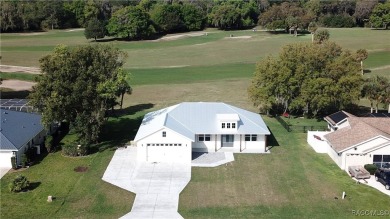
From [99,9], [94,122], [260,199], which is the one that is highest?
[99,9]

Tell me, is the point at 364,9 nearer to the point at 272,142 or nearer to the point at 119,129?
the point at 272,142

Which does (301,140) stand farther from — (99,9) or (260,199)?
(99,9)

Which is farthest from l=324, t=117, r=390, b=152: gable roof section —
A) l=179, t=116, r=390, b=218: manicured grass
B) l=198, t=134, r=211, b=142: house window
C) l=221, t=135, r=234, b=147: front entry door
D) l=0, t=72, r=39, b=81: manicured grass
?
l=0, t=72, r=39, b=81: manicured grass

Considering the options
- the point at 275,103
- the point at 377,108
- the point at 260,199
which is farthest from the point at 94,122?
the point at 377,108

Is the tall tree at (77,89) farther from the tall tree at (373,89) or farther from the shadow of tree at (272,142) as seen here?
the tall tree at (373,89)

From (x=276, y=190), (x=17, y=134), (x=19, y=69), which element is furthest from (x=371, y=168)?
(x=19, y=69)

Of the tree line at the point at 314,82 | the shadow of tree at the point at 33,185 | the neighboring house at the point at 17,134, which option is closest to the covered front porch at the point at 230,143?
the tree line at the point at 314,82
